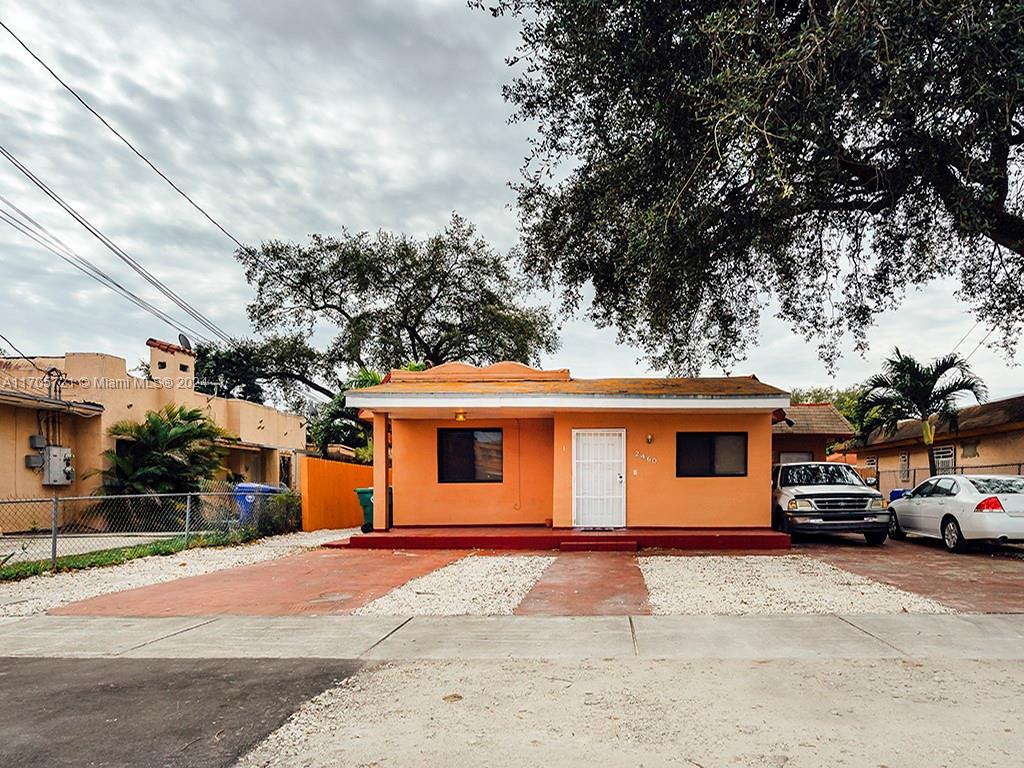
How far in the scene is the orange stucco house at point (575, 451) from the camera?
13773 millimetres

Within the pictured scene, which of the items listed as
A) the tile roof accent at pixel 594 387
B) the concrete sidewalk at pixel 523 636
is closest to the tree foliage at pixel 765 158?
the tile roof accent at pixel 594 387

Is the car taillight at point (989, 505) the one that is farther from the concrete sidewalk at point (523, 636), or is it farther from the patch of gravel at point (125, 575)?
the patch of gravel at point (125, 575)

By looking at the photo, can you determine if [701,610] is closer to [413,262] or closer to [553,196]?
[553,196]

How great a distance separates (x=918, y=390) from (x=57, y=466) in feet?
74.8

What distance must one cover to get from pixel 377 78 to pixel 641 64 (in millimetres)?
6554

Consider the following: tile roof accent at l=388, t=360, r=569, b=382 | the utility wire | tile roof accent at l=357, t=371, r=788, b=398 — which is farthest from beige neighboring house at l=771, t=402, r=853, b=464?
the utility wire

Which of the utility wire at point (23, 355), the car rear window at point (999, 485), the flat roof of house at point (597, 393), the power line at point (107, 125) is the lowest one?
the car rear window at point (999, 485)

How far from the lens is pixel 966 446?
22.7 metres

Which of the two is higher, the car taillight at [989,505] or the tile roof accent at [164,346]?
the tile roof accent at [164,346]

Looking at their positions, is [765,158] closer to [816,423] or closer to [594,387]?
[594,387]

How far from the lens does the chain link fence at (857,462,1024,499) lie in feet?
64.3

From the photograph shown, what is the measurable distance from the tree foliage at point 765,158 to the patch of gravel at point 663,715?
483 cm

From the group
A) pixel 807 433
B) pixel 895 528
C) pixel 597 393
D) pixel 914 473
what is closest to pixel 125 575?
pixel 597 393

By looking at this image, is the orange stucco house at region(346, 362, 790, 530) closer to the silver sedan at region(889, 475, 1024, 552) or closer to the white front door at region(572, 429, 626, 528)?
the white front door at region(572, 429, 626, 528)
